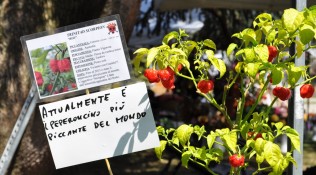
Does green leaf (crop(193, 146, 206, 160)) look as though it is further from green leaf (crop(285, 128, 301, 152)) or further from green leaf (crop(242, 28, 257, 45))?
green leaf (crop(242, 28, 257, 45))

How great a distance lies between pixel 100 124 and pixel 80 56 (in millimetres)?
375

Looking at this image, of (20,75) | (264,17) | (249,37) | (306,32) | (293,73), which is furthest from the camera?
(20,75)

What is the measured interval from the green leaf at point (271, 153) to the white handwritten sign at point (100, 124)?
2.42ft

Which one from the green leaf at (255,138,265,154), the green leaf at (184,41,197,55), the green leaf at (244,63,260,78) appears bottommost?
the green leaf at (255,138,265,154)

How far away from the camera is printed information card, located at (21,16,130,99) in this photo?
301 cm

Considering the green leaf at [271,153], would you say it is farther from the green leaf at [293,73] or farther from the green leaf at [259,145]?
the green leaf at [293,73]

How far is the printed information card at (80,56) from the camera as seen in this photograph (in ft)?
9.87

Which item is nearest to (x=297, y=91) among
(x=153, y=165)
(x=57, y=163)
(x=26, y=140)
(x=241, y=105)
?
(x=241, y=105)

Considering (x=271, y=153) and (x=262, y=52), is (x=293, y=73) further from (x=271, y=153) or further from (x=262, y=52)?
(x=271, y=153)

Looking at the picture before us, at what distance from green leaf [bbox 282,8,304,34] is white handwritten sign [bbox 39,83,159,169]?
91 centimetres

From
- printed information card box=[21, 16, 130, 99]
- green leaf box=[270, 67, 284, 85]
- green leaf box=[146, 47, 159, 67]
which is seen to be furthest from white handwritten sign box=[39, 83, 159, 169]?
green leaf box=[270, 67, 284, 85]

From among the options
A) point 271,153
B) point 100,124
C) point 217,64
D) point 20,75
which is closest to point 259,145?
point 271,153

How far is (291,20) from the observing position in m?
2.29

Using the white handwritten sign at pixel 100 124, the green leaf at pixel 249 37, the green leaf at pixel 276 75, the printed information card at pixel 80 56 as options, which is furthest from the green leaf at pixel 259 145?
the printed information card at pixel 80 56
